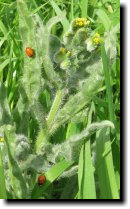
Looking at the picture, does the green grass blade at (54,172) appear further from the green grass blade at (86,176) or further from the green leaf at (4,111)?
the green leaf at (4,111)

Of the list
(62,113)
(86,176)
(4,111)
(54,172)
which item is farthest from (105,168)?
(4,111)

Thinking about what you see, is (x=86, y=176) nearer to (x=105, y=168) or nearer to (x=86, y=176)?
(x=86, y=176)

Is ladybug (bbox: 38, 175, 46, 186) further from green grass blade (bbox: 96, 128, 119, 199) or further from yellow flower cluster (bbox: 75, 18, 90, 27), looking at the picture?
yellow flower cluster (bbox: 75, 18, 90, 27)

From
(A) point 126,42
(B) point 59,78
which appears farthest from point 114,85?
(B) point 59,78

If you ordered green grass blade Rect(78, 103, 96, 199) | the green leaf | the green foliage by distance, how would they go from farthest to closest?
1. the green leaf
2. the green foliage
3. green grass blade Rect(78, 103, 96, 199)

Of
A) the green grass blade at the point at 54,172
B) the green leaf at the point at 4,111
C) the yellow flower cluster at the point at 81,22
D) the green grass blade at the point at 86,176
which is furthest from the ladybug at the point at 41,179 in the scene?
the yellow flower cluster at the point at 81,22

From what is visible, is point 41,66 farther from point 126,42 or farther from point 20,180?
point 126,42

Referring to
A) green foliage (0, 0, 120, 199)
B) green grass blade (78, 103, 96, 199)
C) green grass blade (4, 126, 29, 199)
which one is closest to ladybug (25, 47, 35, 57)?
green foliage (0, 0, 120, 199)

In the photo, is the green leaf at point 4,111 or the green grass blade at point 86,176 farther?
the green leaf at point 4,111
